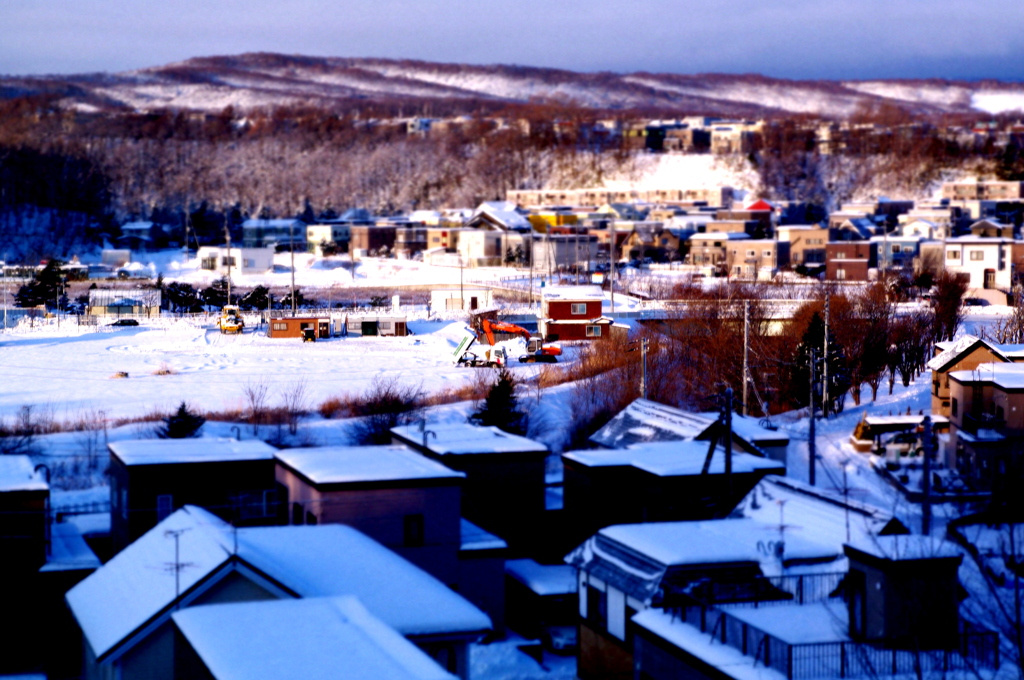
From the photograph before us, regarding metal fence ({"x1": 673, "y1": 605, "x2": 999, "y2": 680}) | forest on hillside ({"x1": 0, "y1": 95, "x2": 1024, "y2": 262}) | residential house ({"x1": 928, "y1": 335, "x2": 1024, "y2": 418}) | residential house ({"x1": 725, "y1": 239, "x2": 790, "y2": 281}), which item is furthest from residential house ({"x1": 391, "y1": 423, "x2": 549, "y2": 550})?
forest on hillside ({"x1": 0, "y1": 95, "x2": 1024, "y2": 262})

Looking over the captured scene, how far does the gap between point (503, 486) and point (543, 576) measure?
0.64 metres

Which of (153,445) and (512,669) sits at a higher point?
(153,445)

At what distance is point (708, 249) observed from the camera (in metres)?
28.2

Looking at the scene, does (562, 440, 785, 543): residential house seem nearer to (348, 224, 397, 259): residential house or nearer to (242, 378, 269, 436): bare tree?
(242, 378, 269, 436): bare tree

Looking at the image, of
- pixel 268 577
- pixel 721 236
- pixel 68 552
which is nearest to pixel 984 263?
pixel 721 236

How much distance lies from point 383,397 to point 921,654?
711 cm

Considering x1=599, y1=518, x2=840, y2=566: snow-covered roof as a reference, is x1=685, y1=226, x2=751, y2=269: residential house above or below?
below

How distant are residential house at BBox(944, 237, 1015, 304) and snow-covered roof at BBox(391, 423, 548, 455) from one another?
15191mm

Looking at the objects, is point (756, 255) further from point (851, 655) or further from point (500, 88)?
point (500, 88)

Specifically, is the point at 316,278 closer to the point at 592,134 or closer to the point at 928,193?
the point at 928,193

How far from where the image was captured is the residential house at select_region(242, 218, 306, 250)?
33531mm

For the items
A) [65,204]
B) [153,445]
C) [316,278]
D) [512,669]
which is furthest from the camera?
[65,204]

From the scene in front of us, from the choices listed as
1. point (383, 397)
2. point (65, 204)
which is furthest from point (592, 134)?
point (383, 397)

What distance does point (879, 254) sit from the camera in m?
26.5
